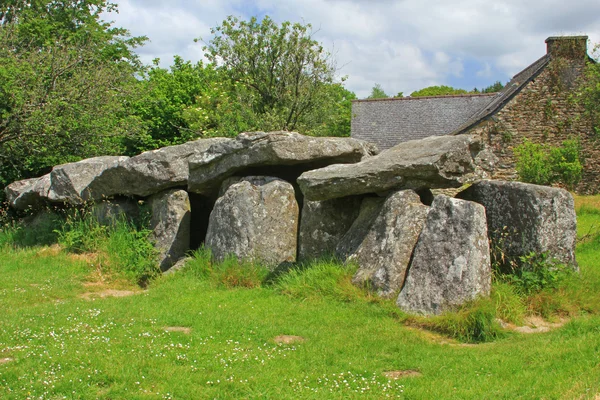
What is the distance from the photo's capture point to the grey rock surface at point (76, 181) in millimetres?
13734

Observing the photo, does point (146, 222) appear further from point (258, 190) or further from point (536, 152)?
point (536, 152)

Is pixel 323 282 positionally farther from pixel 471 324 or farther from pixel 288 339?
pixel 471 324

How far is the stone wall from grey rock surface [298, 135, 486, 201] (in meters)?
15.2

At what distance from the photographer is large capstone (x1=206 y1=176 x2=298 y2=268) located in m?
10.6

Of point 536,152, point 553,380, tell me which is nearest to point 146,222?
point 553,380

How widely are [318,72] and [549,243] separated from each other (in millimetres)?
15070

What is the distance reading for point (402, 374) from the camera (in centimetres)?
607

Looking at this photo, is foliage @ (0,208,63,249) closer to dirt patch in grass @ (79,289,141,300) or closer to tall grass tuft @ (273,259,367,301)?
dirt patch in grass @ (79,289,141,300)

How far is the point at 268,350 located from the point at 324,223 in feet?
13.1

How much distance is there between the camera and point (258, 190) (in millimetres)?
11078

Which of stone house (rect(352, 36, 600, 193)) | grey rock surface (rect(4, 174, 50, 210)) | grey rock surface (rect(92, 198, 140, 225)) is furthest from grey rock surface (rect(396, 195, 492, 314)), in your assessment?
stone house (rect(352, 36, 600, 193))

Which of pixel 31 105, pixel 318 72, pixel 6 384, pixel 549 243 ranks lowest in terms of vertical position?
pixel 6 384

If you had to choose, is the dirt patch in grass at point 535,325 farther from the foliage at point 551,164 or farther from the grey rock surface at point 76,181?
the foliage at point 551,164

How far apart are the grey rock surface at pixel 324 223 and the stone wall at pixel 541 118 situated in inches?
597
